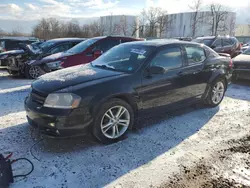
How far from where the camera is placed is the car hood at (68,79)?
3324mm

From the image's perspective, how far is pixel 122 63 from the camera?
4.06m

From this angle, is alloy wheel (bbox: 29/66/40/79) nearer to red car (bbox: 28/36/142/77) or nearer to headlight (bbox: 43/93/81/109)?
red car (bbox: 28/36/142/77)

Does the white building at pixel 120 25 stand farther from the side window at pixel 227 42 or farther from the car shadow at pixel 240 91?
the car shadow at pixel 240 91

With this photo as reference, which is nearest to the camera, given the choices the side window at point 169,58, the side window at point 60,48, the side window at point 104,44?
the side window at point 169,58

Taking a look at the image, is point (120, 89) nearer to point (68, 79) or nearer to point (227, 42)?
point (68, 79)

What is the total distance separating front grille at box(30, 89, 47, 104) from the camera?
3248mm

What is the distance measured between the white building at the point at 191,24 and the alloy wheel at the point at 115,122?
6212 centimetres

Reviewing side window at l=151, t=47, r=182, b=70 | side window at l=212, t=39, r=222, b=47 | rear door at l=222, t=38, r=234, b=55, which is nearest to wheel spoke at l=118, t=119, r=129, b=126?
side window at l=151, t=47, r=182, b=70

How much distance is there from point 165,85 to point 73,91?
5.53ft

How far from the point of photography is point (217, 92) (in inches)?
207

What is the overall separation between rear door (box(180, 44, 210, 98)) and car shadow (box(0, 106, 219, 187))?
0.69m

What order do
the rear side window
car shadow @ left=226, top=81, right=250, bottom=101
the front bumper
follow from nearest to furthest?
the front bumper → car shadow @ left=226, top=81, right=250, bottom=101 → the rear side window

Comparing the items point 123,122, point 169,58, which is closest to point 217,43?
point 169,58

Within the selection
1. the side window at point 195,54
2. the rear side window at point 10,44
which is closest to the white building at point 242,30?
the rear side window at point 10,44
